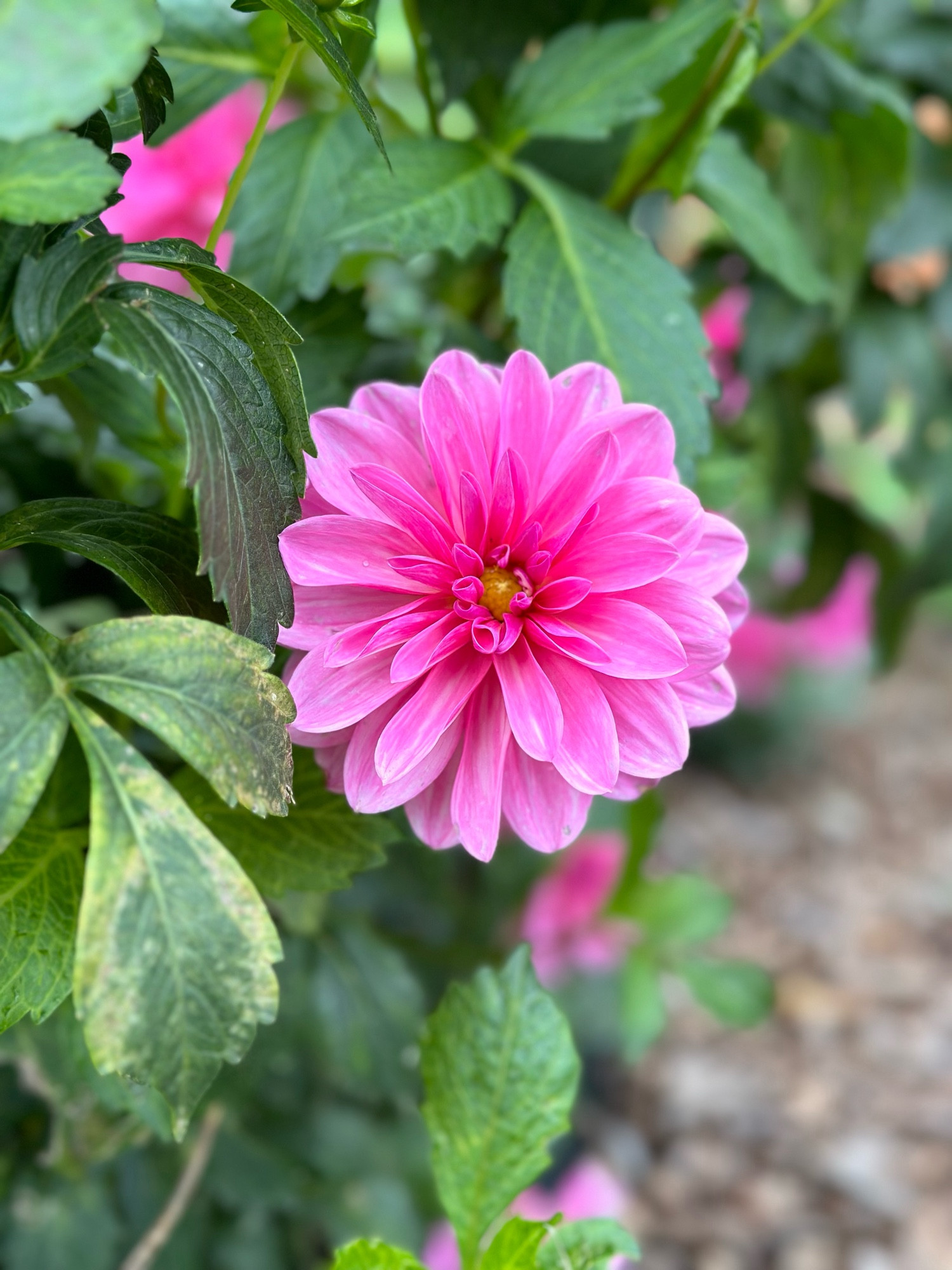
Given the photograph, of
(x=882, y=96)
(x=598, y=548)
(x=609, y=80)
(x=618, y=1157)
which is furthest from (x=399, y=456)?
(x=618, y=1157)

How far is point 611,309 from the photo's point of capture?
1.25ft

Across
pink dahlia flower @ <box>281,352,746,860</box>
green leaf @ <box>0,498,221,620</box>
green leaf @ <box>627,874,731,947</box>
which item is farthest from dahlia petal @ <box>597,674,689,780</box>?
green leaf @ <box>627,874,731,947</box>

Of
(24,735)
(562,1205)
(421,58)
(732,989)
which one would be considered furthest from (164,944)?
(562,1205)

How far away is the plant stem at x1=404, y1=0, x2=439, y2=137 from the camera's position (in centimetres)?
44

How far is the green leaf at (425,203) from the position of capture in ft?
1.20

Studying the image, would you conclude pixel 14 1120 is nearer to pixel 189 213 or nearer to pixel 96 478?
pixel 96 478

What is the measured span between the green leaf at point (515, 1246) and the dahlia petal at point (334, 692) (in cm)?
16

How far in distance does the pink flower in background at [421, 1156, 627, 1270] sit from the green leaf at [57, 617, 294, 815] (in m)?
0.72

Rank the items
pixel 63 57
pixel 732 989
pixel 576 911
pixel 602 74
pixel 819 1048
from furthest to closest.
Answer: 1. pixel 819 1048
2. pixel 576 911
3. pixel 732 989
4. pixel 602 74
5. pixel 63 57

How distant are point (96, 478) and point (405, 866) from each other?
331 millimetres

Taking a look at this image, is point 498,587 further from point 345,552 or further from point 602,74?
point 602,74

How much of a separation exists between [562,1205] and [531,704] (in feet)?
2.55

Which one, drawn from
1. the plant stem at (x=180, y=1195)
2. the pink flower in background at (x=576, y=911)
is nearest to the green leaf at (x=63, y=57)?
the plant stem at (x=180, y=1195)

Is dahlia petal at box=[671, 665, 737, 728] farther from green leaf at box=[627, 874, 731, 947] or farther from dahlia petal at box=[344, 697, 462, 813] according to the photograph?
green leaf at box=[627, 874, 731, 947]
